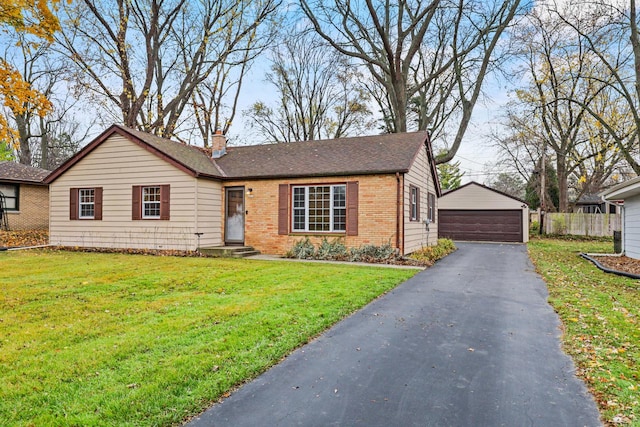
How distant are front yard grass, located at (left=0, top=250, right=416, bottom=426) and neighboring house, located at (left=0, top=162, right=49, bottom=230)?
42.6ft

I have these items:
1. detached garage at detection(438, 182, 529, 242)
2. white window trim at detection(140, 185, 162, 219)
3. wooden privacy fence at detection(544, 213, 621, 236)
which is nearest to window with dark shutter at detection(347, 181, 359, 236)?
white window trim at detection(140, 185, 162, 219)

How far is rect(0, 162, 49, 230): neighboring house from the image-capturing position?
19.8 metres

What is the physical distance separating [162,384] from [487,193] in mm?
23233

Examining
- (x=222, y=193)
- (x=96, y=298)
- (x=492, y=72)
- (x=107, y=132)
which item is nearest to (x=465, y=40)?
(x=492, y=72)

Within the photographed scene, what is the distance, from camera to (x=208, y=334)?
4.72 meters

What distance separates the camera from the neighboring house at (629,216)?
40.9ft

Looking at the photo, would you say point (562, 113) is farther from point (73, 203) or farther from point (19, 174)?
point (19, 174)

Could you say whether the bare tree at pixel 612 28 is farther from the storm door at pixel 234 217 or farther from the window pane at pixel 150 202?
the window pane at pixel 150 202

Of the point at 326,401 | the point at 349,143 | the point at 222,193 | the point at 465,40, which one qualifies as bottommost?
the point at 326,401

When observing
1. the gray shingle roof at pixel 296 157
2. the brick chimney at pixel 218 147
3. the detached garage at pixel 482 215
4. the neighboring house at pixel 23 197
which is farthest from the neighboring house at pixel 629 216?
the neighboring house at pixel 23 197

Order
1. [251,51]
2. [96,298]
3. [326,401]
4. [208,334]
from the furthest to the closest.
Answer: [251,51], [96,298], [208,334], [326,401]

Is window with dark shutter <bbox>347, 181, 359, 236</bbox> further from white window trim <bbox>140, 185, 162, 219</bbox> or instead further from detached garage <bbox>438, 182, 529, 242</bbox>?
detached garage <bbox>438, 182, 529, 242</bbox>

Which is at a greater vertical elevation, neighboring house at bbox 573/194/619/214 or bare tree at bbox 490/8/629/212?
bare tree at bbox 490/8/629/212

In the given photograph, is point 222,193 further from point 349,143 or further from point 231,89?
point 231,89
